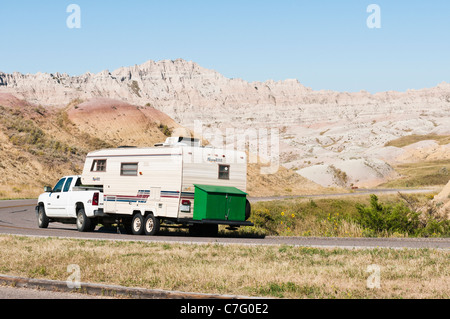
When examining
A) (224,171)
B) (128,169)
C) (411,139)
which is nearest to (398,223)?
(224,171)

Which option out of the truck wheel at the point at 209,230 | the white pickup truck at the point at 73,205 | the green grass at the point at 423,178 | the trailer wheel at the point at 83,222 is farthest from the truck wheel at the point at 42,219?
the green grass at the point at 423,178

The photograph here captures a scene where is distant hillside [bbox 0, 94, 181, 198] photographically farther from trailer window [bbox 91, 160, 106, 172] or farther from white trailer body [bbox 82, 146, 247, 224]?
white trailer body [bbox 82, 146, 247, 224]

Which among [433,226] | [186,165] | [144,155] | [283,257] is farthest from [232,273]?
[433,226]

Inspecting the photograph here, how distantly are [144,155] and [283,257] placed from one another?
9380mm

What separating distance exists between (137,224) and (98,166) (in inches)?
124

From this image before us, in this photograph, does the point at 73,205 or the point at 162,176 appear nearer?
the point at 162,176

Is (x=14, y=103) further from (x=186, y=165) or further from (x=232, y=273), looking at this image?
(x=232, y=273)

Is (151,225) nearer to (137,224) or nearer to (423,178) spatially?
(137,224)

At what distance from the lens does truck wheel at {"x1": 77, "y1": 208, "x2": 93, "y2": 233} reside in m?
22.1

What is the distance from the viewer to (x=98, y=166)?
22.7m

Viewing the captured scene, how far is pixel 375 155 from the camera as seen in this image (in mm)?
156375

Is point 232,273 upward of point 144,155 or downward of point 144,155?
downward

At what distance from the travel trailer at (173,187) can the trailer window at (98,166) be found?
0.04 meters
